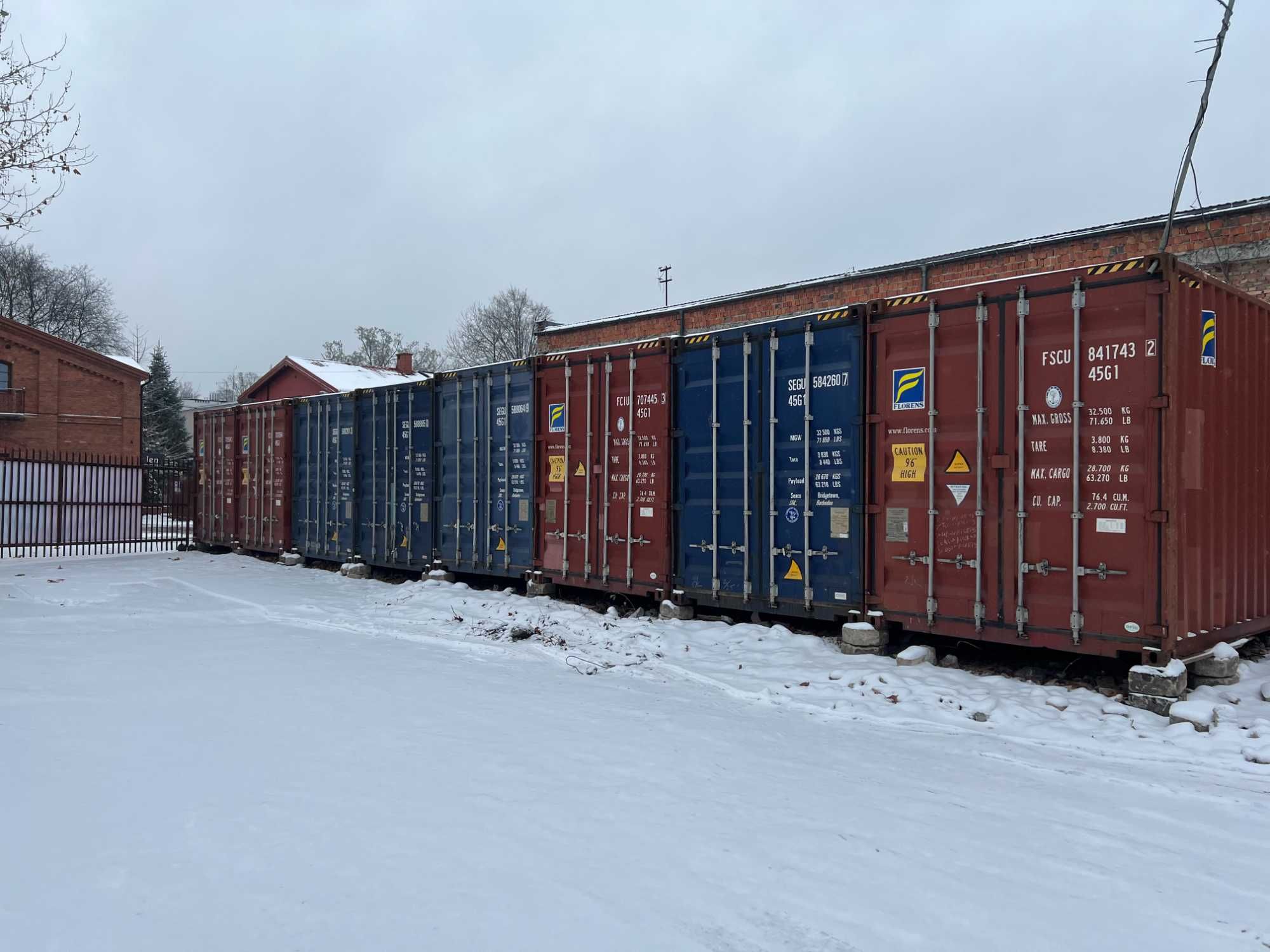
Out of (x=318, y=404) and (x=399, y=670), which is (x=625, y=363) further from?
(x=318, y=404)

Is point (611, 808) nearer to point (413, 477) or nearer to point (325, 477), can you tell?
point (413, 477)

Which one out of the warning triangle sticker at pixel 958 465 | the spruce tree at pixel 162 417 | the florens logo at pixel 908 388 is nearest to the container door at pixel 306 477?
the florens logo at pixel 908 388

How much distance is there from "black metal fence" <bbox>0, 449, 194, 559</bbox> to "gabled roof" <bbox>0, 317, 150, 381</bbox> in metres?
14.3

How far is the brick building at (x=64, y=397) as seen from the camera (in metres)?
33.0

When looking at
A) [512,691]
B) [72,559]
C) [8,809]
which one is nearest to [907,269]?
[512,691]

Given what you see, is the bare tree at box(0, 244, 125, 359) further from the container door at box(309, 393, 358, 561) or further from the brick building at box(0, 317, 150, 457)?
the container door at box(309, 393, 358, 561)

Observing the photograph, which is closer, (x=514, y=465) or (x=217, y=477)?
(x=514, y=465)

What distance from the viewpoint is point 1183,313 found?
6.68 metres

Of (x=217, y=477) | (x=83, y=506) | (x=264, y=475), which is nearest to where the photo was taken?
(x=264, y=475)

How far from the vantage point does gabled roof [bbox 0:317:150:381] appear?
32.7 m

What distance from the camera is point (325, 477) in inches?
677

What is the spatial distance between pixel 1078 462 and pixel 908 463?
157 centimetres

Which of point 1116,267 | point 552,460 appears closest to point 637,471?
point 552,460

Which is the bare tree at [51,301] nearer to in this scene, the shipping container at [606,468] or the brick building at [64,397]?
the brick building at [64,397]
